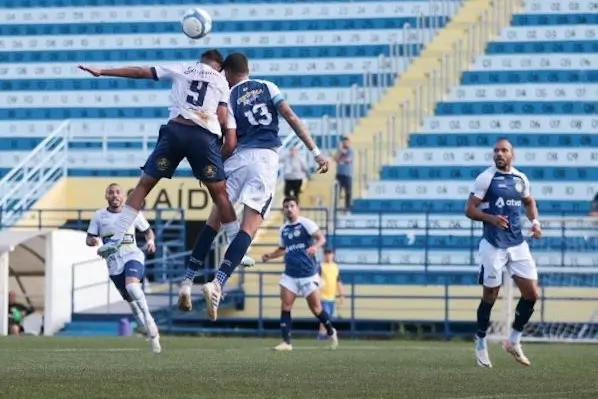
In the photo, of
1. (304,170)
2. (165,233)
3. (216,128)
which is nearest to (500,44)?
(304,170)

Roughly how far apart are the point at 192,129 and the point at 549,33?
20062 mm

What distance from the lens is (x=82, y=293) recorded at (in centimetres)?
2572

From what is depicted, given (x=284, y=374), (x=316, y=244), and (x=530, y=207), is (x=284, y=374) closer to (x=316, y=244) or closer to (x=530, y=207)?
(x=530, y=207)

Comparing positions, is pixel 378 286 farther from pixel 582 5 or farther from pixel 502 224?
pixel 502 224

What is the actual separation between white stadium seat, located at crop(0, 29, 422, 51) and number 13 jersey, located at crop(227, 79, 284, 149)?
61.4ft

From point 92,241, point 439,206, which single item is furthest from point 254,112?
point 439,206

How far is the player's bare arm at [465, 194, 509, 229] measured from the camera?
1445 cm

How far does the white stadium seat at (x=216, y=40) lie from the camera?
32094 millimetres

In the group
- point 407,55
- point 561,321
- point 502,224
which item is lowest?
point 561,321

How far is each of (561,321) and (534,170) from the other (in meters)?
5.33

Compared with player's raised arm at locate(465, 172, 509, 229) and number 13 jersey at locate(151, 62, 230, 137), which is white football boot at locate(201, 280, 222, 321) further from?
player's raised arm at locate(465, 172, 509, 229)

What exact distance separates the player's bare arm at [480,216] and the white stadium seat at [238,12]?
698 inches

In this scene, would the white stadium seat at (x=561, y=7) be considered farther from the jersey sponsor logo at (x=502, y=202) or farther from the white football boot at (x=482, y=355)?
the white football boot at (x=482, y=355)

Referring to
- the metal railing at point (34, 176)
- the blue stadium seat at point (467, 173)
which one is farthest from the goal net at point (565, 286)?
the metal railing at point (34, 176)
